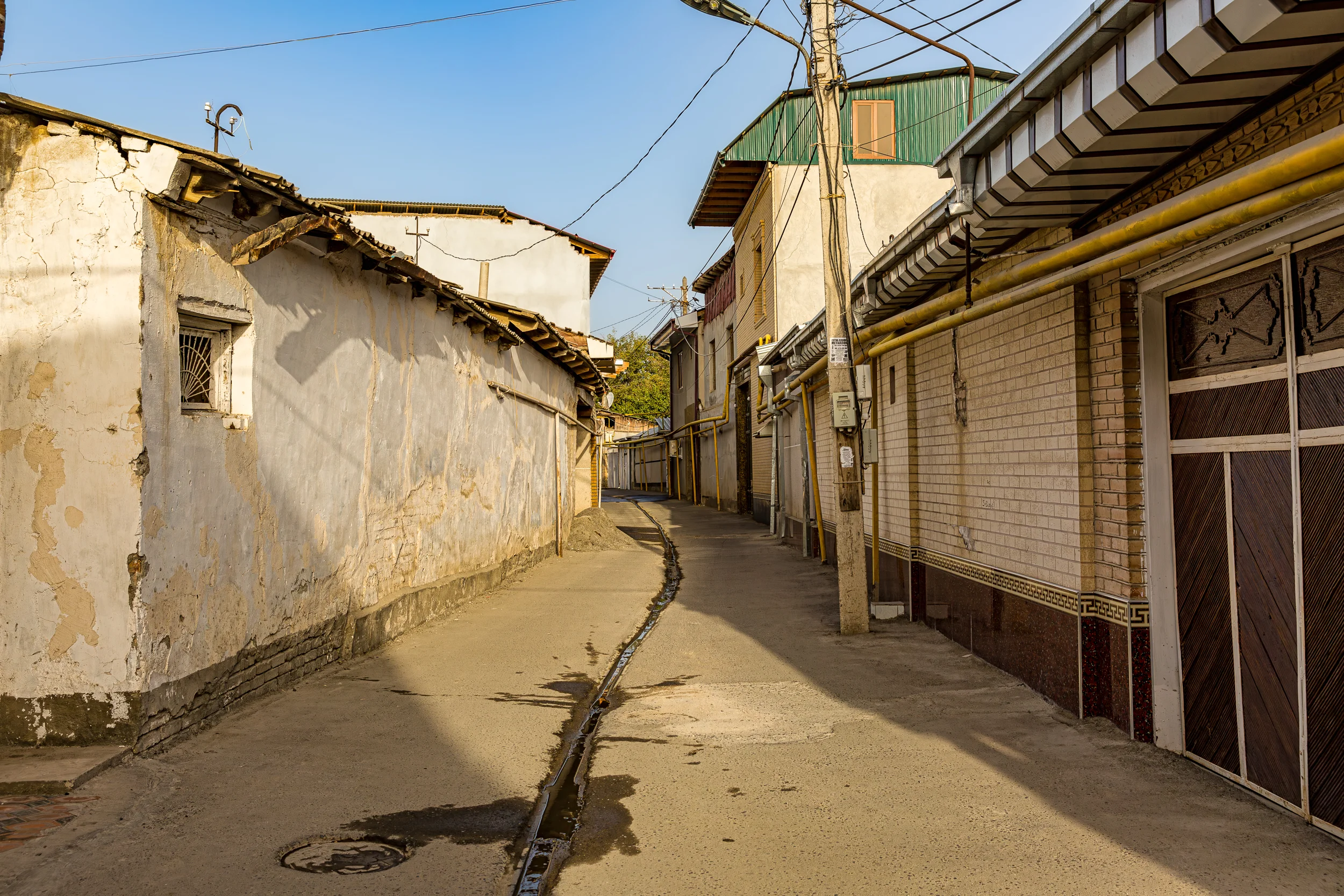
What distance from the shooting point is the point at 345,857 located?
4078mm

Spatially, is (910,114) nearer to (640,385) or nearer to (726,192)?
(726,192)

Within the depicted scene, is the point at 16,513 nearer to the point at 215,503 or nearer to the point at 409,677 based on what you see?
the point at 215,503

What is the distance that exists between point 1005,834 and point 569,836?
1.89 metres

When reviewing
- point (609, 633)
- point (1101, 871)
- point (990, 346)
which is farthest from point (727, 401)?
point (1101, 871)

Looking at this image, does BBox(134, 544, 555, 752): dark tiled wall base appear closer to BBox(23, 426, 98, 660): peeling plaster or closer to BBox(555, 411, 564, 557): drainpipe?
BBox(23, 426, 98, 660): peeling plaster

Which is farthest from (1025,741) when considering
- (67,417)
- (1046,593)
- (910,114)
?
(910,114)

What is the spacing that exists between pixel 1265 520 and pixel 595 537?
15229 millimetres

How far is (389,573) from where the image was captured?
29.5 ft

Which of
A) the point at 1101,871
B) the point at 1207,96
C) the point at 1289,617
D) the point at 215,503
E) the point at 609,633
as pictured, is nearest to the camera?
the point at 1101,871

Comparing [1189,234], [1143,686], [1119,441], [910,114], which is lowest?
[1143,686]

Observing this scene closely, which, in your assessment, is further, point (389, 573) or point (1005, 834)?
point (389, 573)

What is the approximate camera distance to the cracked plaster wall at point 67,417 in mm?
5148

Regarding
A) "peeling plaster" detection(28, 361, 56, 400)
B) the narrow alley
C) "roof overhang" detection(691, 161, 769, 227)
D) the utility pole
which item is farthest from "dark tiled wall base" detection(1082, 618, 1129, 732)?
"roof overhang" detection(691, 161, 769, 227)

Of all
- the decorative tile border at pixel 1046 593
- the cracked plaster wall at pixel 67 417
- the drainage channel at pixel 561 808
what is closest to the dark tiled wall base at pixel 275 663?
the cracked plaster wall at pixel 67 417
